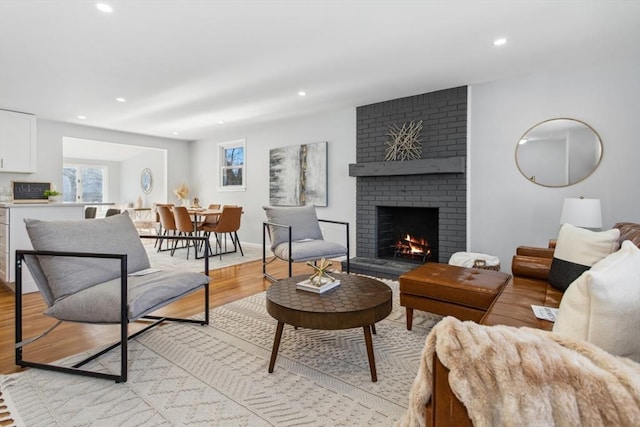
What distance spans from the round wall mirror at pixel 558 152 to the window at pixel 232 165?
15.6ft

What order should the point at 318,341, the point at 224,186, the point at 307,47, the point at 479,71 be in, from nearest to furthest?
1. the point at 318,341
2. the point at 307,47
3. the point at 479,71
4. the point at 224,186

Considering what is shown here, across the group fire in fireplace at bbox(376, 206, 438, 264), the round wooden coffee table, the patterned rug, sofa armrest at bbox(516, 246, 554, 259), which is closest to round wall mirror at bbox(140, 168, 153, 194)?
fire in fireplace at bbox(376, 206, 438, 264)

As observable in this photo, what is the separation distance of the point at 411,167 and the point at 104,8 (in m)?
3.30

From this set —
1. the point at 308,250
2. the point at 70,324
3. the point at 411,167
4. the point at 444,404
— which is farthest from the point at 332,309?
the point at 411,167

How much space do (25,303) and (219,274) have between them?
6.07ft

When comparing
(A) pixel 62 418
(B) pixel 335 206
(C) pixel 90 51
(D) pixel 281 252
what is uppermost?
(C) pixel 90 51

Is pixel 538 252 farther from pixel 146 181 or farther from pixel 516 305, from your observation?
pixel 146 181

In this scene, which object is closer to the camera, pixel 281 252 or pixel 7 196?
pixel 281 252

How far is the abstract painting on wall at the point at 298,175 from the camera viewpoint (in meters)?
5.18

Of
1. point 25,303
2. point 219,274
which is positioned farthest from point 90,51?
point 219,274

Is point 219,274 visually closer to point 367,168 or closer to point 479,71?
point 367,168

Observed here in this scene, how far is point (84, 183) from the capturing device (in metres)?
10.0

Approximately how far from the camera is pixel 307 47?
9.25 ft

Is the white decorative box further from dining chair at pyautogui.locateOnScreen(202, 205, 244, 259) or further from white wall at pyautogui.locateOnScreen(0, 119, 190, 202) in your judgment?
white wall at pyautogui.locateOnScreen(0, 119, 190, 202)
